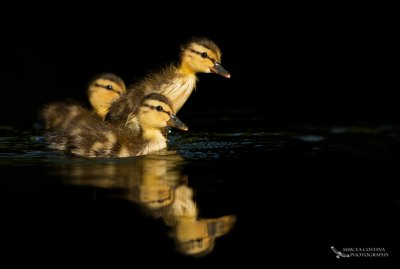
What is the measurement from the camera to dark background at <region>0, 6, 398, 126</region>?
8.84m

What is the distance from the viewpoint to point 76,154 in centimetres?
602

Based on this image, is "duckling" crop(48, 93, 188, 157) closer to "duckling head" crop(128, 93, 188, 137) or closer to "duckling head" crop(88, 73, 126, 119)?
Answer: "duckling head" crop(128, 93, 188, 137)

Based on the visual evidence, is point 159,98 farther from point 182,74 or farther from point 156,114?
point 182,74

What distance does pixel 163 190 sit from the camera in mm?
4938

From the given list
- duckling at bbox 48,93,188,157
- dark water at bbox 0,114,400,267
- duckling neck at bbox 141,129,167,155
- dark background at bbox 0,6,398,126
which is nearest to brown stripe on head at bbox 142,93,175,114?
duckling at bbox 48,93,188,157

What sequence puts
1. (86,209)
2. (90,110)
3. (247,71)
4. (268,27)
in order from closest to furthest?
(86,209) → (90,110) → (247,71) → (268,27)

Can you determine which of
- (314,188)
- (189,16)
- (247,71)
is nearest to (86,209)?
(314,188)

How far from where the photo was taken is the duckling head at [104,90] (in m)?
7.68

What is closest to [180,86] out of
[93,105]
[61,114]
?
[93,105]

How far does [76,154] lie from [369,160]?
1898 mm

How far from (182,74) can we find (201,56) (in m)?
0.21

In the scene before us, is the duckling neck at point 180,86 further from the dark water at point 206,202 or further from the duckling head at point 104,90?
the duckling head at point 104,90

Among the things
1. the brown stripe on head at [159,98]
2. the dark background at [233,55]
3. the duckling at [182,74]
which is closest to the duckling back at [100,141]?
the brown stripe on head at [159,98]

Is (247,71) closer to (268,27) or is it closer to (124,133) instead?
(268,27)
